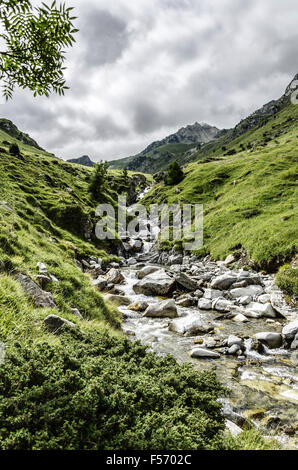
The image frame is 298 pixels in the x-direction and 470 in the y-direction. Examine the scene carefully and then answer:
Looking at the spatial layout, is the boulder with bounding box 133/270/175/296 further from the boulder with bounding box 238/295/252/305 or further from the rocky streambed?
the boulder with bounding box 238/295/252/305

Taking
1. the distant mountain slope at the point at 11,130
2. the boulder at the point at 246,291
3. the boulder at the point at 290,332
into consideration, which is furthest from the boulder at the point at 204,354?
the distant mountain slope at the point at 11,130

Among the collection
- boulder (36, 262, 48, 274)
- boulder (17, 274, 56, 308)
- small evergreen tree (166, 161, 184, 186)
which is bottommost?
boulder (17, 274, 56, 308)

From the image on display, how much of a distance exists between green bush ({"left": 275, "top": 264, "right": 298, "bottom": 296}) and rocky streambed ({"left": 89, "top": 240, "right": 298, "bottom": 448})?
0.57 meters

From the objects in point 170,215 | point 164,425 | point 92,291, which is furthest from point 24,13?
point 170,215

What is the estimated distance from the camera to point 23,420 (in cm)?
273

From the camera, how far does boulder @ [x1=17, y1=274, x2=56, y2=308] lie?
752cm

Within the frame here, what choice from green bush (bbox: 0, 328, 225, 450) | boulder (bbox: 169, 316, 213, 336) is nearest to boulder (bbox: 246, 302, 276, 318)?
boulder (bbox: 169, 316, 213, 336)

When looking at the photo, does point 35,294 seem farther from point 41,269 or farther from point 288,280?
point 288,280

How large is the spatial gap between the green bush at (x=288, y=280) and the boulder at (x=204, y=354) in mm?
8947

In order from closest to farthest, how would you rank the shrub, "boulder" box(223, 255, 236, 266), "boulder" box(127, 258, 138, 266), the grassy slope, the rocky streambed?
the rocky streambed < the grassy slope < "boulder" box(223, 255, 236, 266) < "boulder" box(127, 258, 138, 266) < the shrub

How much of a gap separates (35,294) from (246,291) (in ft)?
50.8

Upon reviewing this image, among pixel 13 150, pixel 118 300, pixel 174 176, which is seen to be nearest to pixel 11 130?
pixel 13 150

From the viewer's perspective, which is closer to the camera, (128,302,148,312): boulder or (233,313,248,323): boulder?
(233,313,248,323): boulder
